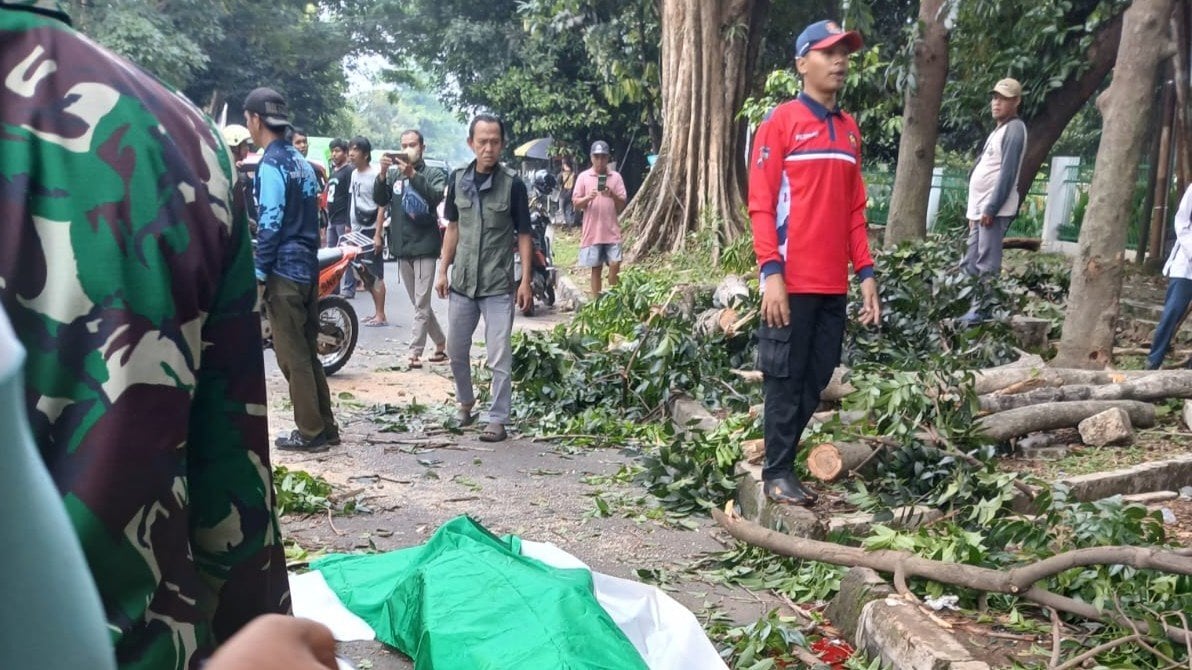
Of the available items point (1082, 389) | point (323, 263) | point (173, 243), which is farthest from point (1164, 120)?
point (173, 243)

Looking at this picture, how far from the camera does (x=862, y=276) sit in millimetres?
5414

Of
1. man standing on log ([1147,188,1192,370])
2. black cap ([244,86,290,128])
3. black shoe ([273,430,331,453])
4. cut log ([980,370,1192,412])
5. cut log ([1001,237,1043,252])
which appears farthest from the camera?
cut log ([1001,237,1043,252])

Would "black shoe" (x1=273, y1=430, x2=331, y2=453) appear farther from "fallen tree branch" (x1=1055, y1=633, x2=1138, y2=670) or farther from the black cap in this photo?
"fallen tree branch" (x1=1055, y1=633, x2=1138, y2=670)

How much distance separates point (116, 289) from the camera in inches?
44.2

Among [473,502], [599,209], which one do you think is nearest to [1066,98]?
[599,209]

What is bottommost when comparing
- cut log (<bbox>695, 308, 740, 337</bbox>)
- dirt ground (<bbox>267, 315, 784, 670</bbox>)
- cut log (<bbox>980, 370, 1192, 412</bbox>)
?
dirt ground (<bbox>267, 315, 784, 670</bbox>)

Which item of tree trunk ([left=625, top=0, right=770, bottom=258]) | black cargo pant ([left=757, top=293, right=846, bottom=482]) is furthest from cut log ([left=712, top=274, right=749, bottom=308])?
tree trunk ([left=625, top=0, right=770, bottom=258])

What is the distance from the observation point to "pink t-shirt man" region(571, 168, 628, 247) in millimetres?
12961

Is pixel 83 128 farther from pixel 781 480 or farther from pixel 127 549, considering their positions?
pixel 781 480

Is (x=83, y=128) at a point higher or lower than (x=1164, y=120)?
lower

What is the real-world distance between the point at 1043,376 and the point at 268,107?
469cm

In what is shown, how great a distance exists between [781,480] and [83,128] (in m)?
4.37

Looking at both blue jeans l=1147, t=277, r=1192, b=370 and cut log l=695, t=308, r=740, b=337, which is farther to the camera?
cut log l=695, t=308, r=740, b=337

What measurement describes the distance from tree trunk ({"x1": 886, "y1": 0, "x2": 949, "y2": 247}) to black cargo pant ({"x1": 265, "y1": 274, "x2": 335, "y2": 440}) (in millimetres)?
5961
